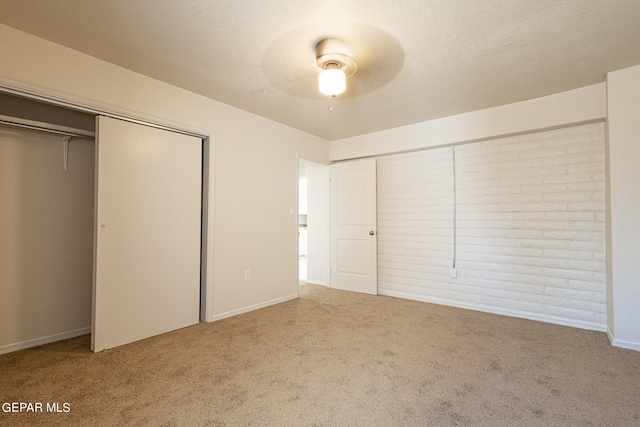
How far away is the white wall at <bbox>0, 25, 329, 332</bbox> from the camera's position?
2246mm

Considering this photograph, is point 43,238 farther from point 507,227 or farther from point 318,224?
point 507,227

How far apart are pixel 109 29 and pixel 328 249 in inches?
155

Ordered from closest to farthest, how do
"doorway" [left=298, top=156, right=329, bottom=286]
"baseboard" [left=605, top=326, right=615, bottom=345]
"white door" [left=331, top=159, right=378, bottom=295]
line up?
"baseboard" [left=605, top=326, right=615, bottom=345], "white door" [left=331, top=159, right=378, bottom=295], "doorway" [left=298, top=156, right=329, bottom=286]

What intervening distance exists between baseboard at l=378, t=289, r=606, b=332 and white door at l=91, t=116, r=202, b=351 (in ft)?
9.32

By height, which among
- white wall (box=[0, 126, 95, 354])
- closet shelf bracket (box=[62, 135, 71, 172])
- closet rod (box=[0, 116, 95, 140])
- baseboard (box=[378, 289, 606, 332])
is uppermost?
closet rod (box=[0, 116, 95, 140])

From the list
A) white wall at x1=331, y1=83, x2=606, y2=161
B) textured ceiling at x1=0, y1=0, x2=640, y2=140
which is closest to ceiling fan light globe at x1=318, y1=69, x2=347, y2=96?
textured ceiling at x1=0, y1=0, x2=640, y2=140

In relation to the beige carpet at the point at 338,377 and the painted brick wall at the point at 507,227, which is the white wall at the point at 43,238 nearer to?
the beige carpet at the point at 338,377

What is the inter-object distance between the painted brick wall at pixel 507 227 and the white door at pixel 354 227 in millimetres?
213

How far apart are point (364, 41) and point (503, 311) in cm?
337

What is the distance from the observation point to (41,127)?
2609 mm

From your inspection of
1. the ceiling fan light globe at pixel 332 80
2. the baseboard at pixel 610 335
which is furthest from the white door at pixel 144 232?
the baseboard at pixel 610 335

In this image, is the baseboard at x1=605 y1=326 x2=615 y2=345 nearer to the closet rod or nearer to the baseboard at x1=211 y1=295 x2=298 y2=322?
the baseboard at x1=211 y1=295 x2=298 y2=322

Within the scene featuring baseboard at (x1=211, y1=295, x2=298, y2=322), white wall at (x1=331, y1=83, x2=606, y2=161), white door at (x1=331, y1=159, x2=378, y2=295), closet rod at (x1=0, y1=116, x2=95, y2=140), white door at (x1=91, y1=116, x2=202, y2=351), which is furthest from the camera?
white door at (x1=331, y1=159, x2=378, y2=295)

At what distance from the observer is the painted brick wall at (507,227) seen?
3125 millimetres
